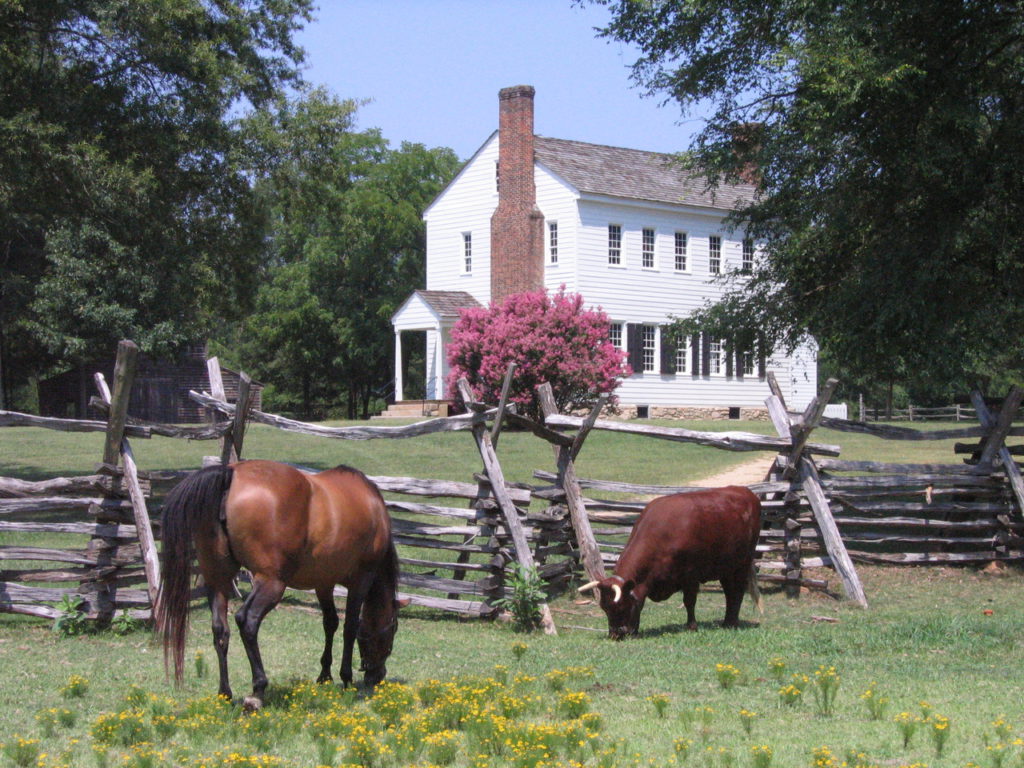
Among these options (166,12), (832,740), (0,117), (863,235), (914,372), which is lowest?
(832,740)

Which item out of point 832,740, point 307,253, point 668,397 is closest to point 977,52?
point 832,740

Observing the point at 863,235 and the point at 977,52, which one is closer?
the point at 977,52

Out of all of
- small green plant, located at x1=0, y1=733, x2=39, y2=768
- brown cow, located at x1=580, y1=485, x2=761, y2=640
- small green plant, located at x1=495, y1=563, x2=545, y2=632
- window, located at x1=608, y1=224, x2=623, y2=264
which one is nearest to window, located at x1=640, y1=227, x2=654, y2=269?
window, located at x1=608, y1=224, x2=623, y2=264

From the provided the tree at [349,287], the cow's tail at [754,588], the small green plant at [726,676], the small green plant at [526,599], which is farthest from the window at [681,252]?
the small green plant at [726,676]

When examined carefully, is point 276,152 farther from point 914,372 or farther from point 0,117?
point 914,372

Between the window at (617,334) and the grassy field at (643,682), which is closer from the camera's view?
the grassy field at (643,682)

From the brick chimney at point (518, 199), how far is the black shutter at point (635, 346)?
359cm

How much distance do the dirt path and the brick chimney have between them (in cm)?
1359

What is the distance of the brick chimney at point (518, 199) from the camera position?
37406 millimetres

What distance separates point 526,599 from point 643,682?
9.17 ft

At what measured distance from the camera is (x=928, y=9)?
44.3 feet

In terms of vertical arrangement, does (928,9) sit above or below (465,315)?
above

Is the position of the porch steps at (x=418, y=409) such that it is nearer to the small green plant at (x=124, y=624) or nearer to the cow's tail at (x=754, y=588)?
the cow's tail at (x=754, y=588)

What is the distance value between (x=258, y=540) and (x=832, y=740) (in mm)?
3723
